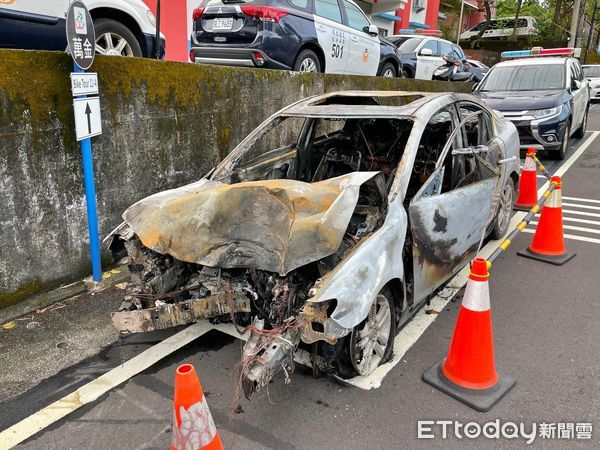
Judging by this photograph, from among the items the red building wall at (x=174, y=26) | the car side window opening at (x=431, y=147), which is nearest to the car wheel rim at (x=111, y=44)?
the car side window opening at (x=431, y=147)

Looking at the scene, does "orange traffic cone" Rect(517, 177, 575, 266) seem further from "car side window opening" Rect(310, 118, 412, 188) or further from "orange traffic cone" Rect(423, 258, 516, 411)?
"orange traffic cone" Rect(423, 258, 516, 411)

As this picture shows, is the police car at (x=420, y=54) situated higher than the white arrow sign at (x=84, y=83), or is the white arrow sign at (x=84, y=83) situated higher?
the police car at (x=420, y=54)

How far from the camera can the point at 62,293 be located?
14.7 feet

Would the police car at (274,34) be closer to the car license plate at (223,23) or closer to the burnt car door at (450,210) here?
the car license plate at (223,23)

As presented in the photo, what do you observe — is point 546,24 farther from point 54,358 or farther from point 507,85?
point 54,358

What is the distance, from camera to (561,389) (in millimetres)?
3156

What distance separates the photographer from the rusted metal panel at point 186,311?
3.00 metres

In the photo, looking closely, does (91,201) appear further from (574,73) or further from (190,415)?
(574,73)

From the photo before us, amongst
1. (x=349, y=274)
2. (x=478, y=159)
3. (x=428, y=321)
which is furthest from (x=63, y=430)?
(x=478, y=159)

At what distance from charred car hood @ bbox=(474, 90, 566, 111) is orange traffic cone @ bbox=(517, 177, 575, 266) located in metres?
4.91

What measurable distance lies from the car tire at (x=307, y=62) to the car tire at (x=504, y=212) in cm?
387

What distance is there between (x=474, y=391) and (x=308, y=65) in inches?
252

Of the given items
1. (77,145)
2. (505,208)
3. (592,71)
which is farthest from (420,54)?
(592,71)

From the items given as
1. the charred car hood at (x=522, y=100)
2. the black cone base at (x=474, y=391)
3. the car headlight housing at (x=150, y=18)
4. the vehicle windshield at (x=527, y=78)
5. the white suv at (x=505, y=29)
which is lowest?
the black cone base at (x=474, y=391)
